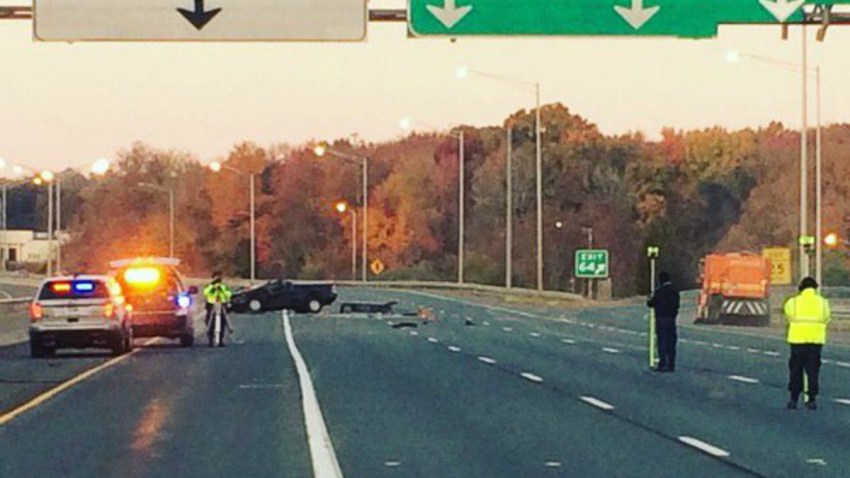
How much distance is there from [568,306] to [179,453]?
6652cm

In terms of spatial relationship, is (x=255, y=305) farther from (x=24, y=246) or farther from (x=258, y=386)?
(x=24, y=246)

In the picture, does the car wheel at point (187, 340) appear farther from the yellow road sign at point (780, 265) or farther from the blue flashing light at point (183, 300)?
the yellow road sign at point (780, 265)

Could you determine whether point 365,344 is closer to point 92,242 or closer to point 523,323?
point 523,323

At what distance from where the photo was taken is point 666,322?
30.1 metres

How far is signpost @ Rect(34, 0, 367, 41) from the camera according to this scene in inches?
867

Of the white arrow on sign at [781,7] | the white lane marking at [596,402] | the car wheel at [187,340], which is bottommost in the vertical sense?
the car wheel at [187,340]

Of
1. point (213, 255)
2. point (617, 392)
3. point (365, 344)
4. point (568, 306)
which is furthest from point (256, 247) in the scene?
point (617, 392)

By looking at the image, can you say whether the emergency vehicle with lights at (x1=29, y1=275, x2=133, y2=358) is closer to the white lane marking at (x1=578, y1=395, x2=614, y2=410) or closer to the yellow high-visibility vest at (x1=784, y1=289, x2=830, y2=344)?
the white lane marking at (x1=578, y1=395, x2=614, y2=410)

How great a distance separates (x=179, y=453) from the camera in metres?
16.1

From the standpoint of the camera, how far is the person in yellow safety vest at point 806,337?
71.1ft

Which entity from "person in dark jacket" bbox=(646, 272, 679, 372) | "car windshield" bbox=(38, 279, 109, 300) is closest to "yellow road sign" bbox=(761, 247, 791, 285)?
"person in dark jacket" bbox=(646, 272, 679, 372)

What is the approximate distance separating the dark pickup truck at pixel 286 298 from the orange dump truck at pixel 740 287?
2020cm

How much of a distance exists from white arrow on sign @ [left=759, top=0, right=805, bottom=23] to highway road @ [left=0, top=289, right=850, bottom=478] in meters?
5.05

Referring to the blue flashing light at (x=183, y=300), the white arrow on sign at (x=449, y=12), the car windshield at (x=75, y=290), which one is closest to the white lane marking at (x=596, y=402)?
the white arrow on sign at (x=449, y=12)
